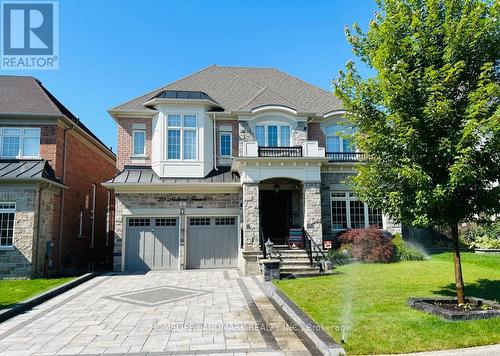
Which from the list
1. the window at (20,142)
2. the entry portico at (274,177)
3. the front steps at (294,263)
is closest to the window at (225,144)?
the entry portico at (274,177)

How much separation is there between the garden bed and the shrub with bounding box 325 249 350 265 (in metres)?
6.54

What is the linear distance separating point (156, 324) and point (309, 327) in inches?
131

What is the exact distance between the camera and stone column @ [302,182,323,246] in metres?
15.1

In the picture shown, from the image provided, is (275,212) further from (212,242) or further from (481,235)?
(481,235)

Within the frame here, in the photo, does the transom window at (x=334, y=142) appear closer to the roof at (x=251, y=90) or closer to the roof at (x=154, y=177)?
the roof at (x=251, y=90)

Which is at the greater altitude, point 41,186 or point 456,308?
point 41,186

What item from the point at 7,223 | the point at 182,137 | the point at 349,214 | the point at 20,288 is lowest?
the point at 20,288

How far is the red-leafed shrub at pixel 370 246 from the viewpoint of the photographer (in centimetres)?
1502

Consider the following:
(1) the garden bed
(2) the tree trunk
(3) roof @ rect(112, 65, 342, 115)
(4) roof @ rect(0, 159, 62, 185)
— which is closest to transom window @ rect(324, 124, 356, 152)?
(3) roof @ rect(112, 65, 342, 115)

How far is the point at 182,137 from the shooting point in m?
17.3

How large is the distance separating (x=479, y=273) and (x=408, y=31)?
28.4 ft

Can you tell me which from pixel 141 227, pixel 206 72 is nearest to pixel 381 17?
pixel 141 227

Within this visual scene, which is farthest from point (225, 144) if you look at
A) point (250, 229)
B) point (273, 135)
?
point (250, 229)

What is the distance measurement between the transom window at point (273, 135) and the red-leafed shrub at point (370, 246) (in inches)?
219
